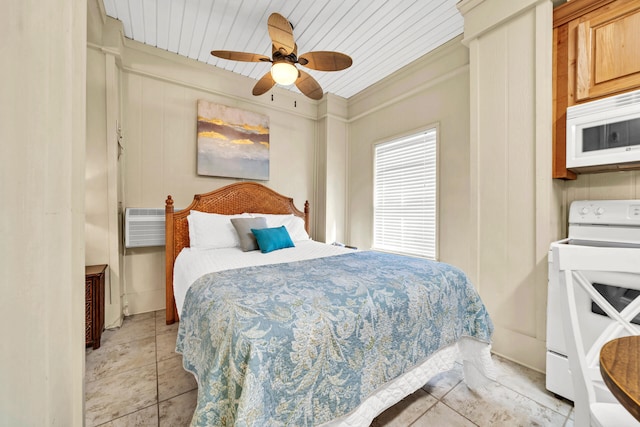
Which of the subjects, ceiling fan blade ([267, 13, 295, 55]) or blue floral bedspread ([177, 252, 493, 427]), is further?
ceiling fan blade ([267, 13, 295, 55])

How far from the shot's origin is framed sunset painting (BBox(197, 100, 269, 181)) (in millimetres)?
3125

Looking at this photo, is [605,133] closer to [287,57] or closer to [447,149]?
[447,149]

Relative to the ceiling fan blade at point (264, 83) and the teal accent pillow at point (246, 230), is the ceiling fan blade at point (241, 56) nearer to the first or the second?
the ceiling fan blade at point (264, 83)

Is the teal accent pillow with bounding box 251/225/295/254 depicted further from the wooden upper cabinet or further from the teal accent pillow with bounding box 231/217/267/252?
the wooden upper cabinet

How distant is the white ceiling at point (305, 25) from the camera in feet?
7.27

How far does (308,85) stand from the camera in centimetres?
252

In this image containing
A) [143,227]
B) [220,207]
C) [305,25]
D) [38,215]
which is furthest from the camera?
[220,207]

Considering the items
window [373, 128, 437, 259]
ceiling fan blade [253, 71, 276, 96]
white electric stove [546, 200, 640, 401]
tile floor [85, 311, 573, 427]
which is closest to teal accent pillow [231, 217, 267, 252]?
tile floor [85, 311, 573, 427]

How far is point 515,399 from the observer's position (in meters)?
1.58

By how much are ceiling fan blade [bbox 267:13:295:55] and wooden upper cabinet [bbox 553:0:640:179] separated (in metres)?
1.88

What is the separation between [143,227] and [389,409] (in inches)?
108

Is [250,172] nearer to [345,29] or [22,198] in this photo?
[345,29]

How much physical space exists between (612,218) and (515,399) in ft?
4.24

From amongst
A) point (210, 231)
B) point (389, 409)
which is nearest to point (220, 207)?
point (210, 231)
